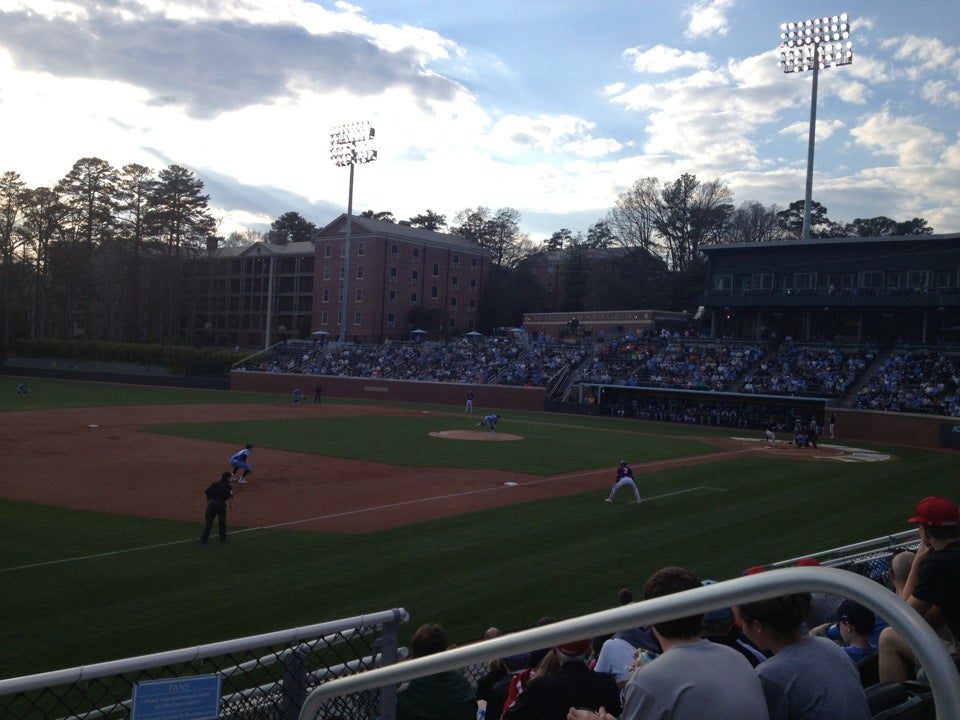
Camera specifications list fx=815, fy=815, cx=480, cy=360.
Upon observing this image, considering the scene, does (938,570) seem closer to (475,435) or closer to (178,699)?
(178,699)

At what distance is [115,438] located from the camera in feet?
111

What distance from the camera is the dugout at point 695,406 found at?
159 ft

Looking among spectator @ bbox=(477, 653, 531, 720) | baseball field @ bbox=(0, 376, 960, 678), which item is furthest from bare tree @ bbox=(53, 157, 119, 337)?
spectator @ bbox=(477, 653, 531, 720)

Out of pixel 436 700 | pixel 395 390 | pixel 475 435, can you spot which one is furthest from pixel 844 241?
pixel 436 700

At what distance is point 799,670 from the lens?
3.39 m

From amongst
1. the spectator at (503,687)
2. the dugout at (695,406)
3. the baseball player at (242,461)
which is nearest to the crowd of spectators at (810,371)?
the dugout at (695,406)

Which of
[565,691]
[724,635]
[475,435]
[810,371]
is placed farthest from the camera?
[810,371]

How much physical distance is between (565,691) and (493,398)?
2205 inches

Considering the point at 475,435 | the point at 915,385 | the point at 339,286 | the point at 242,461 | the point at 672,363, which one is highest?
the point at 339,286

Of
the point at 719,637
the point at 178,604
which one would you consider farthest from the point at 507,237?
the point at 719,637

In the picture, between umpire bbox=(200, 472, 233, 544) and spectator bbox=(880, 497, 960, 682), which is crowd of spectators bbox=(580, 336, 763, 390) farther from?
spectator bbox=(880, 497, 960, 682)

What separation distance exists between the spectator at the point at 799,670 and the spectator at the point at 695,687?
323mm

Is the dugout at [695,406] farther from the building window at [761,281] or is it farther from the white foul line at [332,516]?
the white foul line at [332,516]

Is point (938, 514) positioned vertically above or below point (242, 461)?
above
